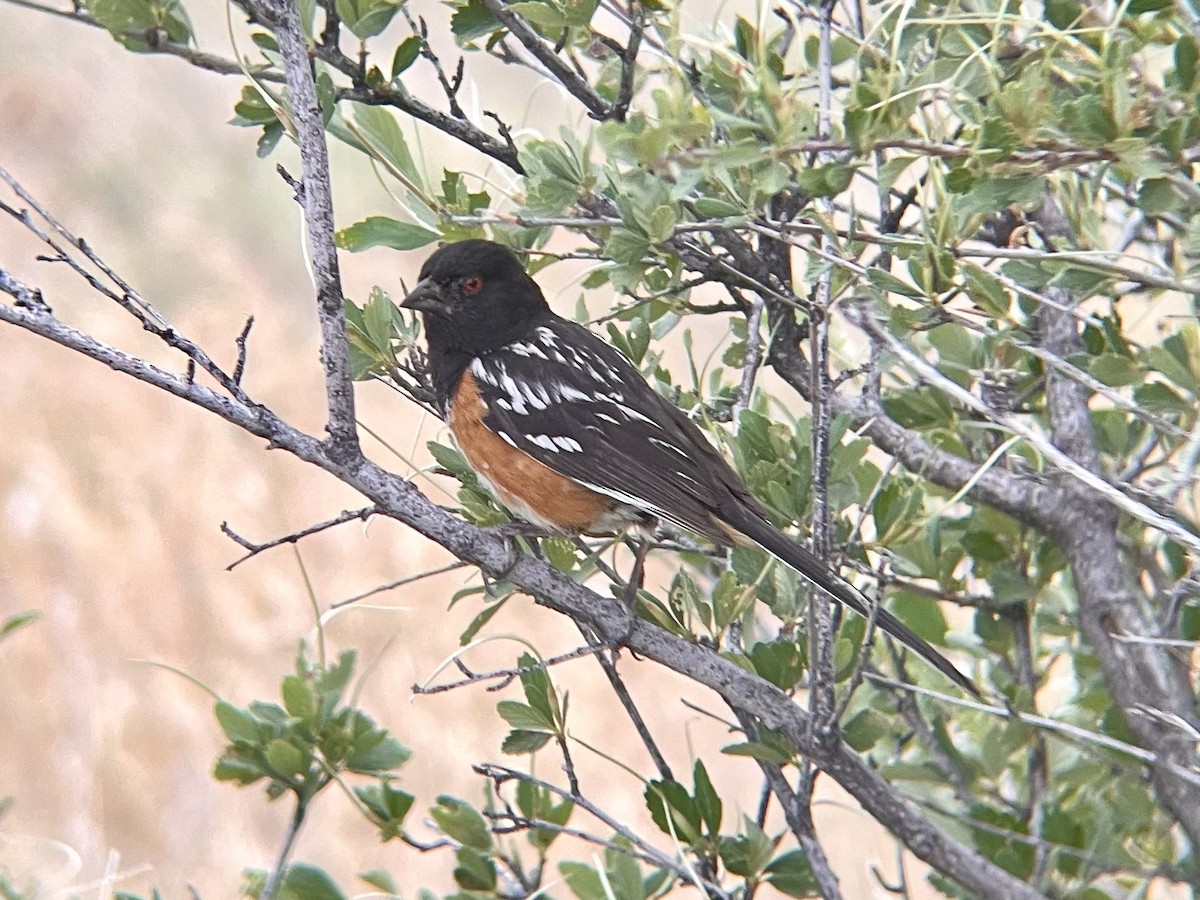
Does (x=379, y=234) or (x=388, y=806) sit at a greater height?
(x=379, y=234)

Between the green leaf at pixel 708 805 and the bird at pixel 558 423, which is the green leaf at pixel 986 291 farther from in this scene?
the green leaf at pixel 708 805

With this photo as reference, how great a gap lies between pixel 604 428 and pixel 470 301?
400 mm

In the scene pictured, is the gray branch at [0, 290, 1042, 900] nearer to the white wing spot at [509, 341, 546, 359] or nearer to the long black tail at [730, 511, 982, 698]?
the long black tail at [730, 511, 982, 698]

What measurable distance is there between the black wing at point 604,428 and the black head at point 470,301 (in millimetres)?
75

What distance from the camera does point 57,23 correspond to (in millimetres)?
7969

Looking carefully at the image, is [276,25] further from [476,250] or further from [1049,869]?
→ [1049,869]

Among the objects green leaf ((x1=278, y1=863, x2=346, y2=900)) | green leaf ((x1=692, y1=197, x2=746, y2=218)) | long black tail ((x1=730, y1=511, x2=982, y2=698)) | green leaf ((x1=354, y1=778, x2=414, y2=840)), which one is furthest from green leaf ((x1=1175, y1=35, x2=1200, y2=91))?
green leaf ((x1=278, y1=863, x2=346, y2=900))

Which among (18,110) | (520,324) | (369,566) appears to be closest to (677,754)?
(369,566)

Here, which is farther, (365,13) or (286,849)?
(365,13)

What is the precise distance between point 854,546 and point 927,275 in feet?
1.61

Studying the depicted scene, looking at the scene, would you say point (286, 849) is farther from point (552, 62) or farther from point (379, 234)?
point (552, 62)

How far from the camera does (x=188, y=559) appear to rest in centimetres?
603

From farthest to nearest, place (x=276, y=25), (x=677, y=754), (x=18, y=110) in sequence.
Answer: (x=18, y=110) < (x=677, y=754) < (x=276, y=25)

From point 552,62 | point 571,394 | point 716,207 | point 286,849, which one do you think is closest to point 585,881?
point 286,849
